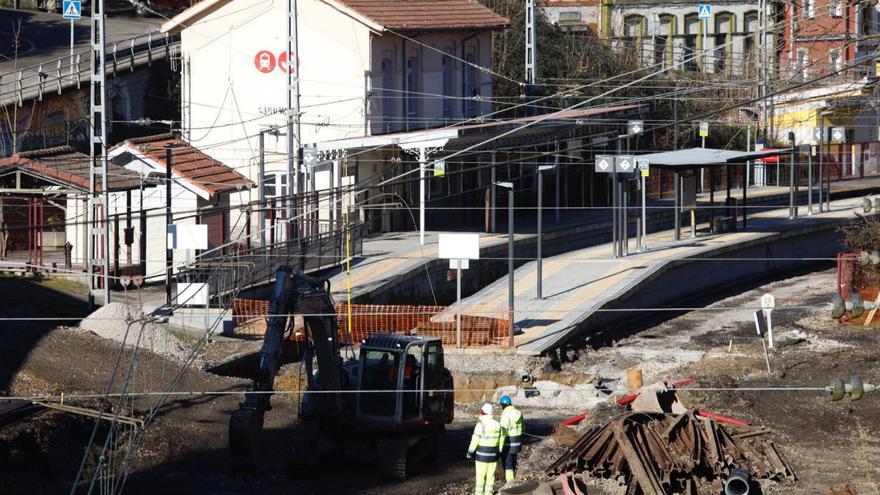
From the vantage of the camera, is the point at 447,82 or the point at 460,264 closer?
the point at 460,264

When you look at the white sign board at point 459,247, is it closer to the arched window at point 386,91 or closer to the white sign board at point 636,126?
the white sign board at point 636,126

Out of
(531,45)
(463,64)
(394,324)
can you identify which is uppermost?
(531,45)

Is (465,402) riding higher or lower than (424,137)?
lower

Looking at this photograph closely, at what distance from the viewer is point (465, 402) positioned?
2916 centimetres

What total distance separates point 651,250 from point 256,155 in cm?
1312

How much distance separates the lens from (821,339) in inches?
1406

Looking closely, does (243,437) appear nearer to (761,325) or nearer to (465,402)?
(465,402)

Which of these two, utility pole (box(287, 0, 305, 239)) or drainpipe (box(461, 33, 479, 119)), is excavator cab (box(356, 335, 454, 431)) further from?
drainpipe (box(461, 33, 479, 119))

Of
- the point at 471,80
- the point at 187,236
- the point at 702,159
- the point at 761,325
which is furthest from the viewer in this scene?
the point at 471,80

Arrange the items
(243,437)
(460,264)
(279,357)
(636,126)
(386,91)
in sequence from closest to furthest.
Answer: (243,437), (279,357), (460,264), (636,126), (386,91)

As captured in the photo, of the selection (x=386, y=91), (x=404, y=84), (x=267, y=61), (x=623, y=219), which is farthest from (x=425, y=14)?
(x=623, y=219)

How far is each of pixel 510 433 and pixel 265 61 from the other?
2685 cm

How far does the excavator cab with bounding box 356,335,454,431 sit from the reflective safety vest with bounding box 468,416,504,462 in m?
2.18

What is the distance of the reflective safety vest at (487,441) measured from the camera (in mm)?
20562
